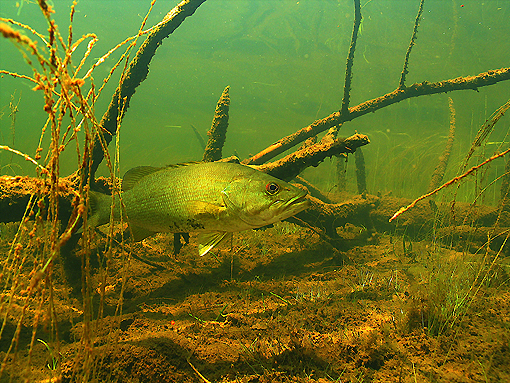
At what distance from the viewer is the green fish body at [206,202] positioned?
7.20 feet

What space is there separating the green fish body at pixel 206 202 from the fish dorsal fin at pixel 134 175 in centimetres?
3

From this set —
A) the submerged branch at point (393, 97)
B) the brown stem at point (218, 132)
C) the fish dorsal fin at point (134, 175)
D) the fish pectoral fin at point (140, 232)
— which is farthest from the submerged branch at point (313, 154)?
the fish pectoral fin at point (140, 232)

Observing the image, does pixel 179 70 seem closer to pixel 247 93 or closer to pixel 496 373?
pixel 247 93

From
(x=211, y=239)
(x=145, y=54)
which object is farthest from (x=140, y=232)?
(x=145, y=54)

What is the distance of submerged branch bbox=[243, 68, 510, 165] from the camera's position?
545cm

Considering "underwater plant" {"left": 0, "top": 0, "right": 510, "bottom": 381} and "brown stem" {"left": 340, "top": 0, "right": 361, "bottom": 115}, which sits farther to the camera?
"brown stem" {"left": 340, "top": 0, "right": 361, "bottom": 115}

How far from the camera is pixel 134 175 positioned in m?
2.57

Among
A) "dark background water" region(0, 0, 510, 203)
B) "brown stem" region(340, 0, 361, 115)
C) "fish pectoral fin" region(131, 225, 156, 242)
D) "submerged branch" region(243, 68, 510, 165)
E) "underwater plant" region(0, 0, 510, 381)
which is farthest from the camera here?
"dark background water" region(0, 0, 510, 203)

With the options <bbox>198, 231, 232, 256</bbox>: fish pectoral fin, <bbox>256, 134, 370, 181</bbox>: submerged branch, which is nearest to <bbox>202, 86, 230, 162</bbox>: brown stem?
<bbox>256, 134, 370, 181</bbox>: submerged branch

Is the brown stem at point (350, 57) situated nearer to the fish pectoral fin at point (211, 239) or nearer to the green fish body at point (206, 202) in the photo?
the green fish body at point (206, 202)

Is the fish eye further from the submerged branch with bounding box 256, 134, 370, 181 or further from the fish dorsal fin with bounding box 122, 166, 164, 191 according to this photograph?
the submerged branch with bounding box 256, 134, 370, 181

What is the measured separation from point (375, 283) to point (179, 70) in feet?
228

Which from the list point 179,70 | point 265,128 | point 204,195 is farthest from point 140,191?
point 179,70

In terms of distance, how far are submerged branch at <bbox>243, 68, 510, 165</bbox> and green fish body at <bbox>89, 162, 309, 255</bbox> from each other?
115 inches
